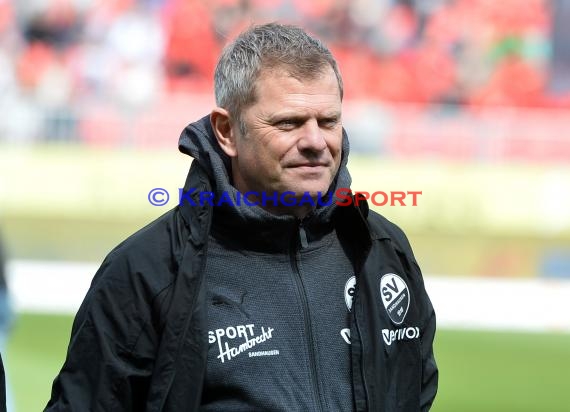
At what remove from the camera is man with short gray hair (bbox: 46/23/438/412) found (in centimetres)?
206

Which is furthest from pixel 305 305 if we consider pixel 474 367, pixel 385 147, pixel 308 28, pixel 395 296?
pixel 308 28

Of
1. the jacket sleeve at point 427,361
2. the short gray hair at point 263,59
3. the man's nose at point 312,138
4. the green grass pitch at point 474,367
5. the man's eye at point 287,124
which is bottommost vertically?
the green grass pitch at point 474,367

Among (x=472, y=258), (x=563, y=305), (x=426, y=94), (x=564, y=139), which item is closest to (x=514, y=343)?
(x=563, y=305)

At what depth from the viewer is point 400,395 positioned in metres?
2.23

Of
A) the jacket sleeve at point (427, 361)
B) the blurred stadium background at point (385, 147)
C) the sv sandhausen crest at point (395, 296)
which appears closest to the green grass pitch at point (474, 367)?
the blurred stadium background at point (385, 147)

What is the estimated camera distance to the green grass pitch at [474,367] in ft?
22.1

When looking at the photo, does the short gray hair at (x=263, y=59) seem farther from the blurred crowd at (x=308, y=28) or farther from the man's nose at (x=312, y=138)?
the blurred crowd at (x=308, y=28)

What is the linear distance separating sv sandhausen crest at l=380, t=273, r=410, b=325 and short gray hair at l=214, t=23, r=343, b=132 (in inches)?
17.6

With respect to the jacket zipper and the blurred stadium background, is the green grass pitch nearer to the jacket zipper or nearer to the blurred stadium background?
the blurred stadium background

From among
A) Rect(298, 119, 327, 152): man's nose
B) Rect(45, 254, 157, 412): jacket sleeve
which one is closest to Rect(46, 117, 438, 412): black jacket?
Rect(45, 254, 157, 412): jacket sleeve

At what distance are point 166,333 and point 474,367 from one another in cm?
623

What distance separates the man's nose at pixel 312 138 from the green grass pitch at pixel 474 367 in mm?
4438

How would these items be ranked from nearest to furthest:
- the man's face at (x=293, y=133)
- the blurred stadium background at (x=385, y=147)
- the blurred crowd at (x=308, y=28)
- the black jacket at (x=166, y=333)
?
the black jacket at (x=166, y=333)
the man's face at (x=293, y=133)
the blurred stadium background at (x=385, y=147)
the blurred crowd at (x=308, y=28)

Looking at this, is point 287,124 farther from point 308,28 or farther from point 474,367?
point 308,28
